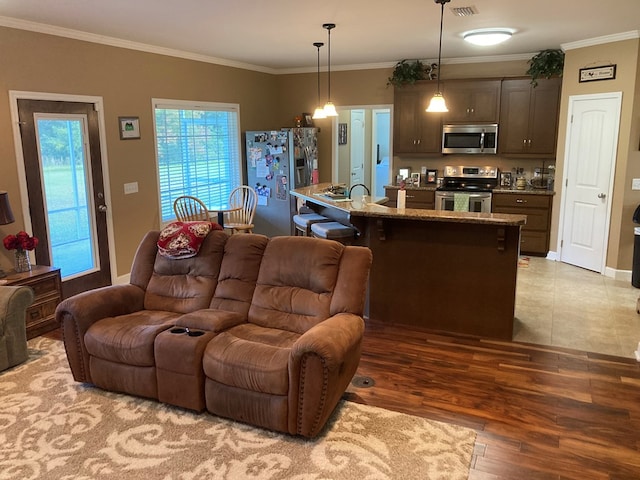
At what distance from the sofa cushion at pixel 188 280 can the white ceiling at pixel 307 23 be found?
6.20 feet

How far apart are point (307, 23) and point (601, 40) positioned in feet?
11.1

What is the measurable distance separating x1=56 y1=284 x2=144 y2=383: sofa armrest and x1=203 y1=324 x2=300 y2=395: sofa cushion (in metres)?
0.90

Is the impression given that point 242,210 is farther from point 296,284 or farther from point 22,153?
point 296,284

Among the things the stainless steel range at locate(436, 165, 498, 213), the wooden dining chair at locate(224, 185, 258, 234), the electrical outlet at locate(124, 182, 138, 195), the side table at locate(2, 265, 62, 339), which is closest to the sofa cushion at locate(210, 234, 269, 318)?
the side table at locate(2, 265, 62, 339)

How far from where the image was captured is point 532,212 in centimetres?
652

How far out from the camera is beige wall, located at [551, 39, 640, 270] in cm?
540

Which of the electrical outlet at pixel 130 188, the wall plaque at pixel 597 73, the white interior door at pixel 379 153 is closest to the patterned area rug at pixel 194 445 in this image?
the electrical outlet at pixel 130 188

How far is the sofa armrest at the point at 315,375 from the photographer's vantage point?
2559 mm

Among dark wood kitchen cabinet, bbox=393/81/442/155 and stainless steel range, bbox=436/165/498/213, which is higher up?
dark wood kitchen cabinet, bbox=393/81/442/155

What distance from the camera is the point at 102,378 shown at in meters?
3.18

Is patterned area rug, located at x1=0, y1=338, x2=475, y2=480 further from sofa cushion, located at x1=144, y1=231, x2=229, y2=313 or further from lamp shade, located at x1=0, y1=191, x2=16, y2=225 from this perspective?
lamp shade, located at x1=0, y1=191, x2=16, y2=225

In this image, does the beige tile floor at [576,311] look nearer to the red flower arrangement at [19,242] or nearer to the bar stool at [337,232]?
the bar stool at [337,232]

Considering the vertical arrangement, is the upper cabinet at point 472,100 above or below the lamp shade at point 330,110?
above

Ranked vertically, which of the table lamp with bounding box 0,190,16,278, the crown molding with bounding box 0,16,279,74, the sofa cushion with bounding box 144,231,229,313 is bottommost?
the sofa cushion with bounding box 144,231,229,313
